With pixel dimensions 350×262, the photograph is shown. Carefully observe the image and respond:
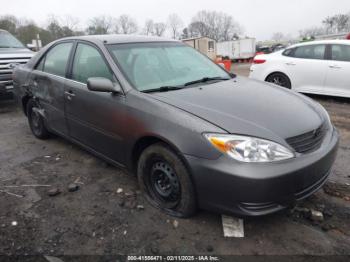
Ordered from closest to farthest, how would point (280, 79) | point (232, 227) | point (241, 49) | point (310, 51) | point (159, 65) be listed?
point (232, 227) → point (159, 65) → point (310, 51) → point (280, 79) → point (241, 49)

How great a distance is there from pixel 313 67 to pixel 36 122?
20.0ft

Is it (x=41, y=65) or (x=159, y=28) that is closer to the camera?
(x=41, y=65)

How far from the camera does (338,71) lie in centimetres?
682

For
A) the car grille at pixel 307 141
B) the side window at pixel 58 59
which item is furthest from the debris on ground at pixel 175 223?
the side window at pixel 58 59

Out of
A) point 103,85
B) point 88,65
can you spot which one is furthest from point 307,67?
point 103,85

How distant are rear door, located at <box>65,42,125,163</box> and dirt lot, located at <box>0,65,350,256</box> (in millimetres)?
451

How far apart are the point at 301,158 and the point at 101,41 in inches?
95.7

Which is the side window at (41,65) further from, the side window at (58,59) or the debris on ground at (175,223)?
the debris on ground at (175,223)

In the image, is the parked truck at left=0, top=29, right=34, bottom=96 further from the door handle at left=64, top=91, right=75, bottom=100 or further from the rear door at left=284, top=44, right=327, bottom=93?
the rear door at left=284, top=44, right=327, bottom=93

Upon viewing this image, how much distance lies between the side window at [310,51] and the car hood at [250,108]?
4635 mm

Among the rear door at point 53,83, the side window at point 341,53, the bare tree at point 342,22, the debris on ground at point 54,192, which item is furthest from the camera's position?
the bare tree at point 342,22

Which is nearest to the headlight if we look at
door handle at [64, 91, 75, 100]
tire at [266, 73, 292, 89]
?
door handle at [64, 91, 75, 100]

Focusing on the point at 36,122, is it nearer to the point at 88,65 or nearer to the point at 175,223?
the point at 88,65

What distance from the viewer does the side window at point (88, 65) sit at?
127 inches
